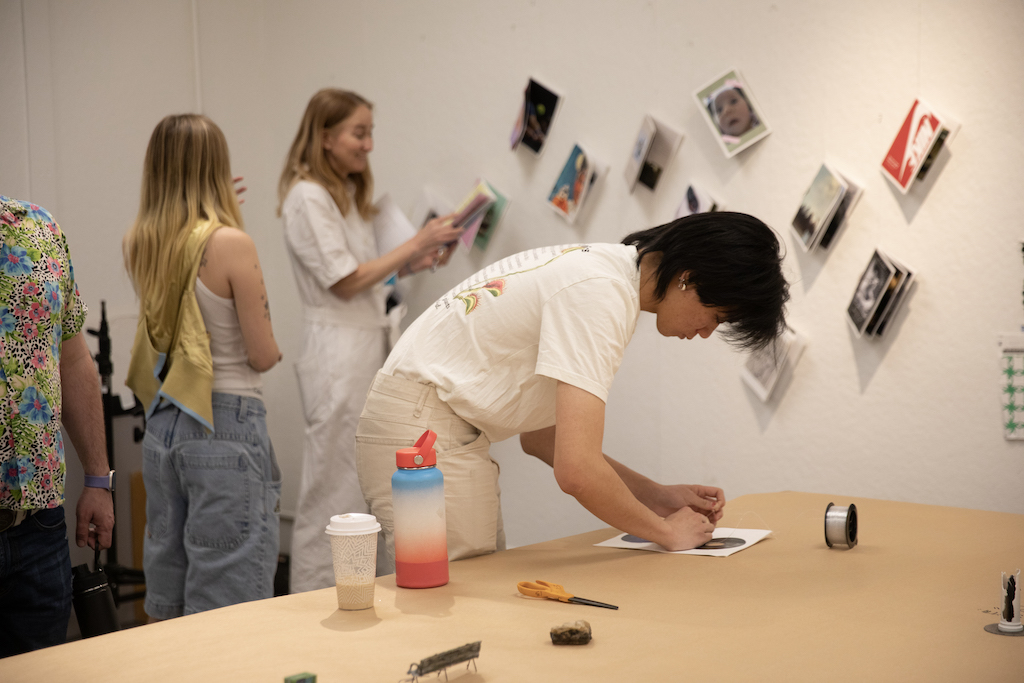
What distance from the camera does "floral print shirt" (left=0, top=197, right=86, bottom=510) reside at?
1252mm

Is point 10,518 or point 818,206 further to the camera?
point 818,206

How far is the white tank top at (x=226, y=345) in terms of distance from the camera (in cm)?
193

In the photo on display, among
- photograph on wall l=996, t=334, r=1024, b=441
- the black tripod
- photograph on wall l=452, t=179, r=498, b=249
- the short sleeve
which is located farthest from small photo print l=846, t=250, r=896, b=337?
the black tripod

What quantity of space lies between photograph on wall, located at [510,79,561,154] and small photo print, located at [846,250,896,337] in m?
1.07

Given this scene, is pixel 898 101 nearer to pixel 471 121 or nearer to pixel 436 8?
pixel 471 121

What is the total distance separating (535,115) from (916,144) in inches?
45.1

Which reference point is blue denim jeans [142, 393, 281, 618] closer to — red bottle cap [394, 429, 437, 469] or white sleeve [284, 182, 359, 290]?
white sleeve [284, 182, 359, 290]

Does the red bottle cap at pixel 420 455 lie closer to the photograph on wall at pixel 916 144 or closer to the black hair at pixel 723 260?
the black hair at pixel 723 260

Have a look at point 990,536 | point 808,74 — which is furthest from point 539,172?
point 990,536

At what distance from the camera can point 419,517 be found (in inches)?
47.5

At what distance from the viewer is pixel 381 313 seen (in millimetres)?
2783

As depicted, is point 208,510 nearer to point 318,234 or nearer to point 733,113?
point 318,234

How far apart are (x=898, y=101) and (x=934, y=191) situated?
0.23 m

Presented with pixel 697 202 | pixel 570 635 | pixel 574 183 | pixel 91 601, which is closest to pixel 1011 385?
pixel 697 202
